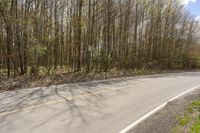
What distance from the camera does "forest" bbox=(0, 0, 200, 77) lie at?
20.5 meters

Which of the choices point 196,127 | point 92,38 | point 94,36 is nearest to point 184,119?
point 196,127

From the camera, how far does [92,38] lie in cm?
2958

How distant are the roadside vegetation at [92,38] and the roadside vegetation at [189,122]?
32.5ft

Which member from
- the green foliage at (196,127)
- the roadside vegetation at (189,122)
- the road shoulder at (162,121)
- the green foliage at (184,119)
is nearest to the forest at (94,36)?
the road shoulder at (162,121)

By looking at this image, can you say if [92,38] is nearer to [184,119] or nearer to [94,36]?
[94,36]

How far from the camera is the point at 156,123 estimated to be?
25.0 feet

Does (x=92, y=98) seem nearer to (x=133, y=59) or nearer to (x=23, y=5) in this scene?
(x=23, y=5)

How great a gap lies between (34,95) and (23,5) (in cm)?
1311

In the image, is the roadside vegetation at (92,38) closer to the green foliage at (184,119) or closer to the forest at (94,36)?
the forest at (94,36)

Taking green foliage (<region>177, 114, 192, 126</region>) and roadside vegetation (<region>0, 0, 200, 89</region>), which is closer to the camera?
green foliage (<region>177, 114, 192, 126</region>)

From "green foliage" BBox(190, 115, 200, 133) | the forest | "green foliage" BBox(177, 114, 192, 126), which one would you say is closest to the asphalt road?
"green foliage" BBox(177, 114, 192, 126)

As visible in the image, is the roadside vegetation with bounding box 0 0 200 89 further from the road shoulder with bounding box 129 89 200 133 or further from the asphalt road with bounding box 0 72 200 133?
the road shoulder with bounding box 129 89 200 133

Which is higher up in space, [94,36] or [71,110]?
[94,36]

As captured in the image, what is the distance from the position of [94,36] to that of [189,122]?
2471 centimetres
